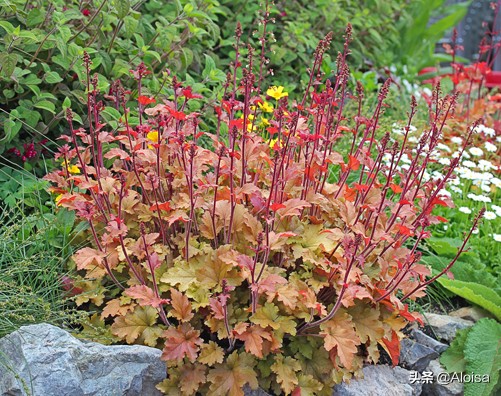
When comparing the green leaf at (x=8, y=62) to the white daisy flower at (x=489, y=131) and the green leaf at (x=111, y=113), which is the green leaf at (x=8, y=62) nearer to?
the green leaf at (x=111, y=113)

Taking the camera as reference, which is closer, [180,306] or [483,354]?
[180,306]

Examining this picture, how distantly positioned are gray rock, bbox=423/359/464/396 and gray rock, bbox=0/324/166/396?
113 centimetres

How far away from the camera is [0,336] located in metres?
2.29

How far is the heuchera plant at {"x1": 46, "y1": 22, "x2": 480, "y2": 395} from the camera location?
2.23 metres

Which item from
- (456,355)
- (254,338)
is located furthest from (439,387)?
(254,338)

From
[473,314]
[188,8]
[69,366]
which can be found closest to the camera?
[69,366]

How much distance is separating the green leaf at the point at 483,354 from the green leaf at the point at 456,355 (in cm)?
4

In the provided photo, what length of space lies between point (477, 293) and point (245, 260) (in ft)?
4.57

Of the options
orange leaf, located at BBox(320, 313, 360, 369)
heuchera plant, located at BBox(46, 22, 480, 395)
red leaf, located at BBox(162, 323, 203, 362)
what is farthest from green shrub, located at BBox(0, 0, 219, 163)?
orange leaf, located at BBox(320, 313, 360, 369)

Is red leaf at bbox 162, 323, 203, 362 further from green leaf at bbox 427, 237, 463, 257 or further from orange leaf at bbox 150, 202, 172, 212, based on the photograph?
green leaf at bbox 427, 237, 463, 257

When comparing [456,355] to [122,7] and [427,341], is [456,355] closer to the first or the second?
[427,341]

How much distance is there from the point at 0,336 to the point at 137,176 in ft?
2.25

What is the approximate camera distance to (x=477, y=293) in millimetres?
3078

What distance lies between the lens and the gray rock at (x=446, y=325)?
2945 mm
